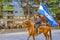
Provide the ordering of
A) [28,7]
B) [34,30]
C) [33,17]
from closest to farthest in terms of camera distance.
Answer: [34,30] → [33,17] → [28,7]

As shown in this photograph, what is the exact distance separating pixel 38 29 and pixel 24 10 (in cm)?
534

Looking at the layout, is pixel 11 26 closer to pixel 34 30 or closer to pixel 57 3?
pixel 57 3

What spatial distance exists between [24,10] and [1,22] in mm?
976

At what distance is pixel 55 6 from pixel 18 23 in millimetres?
1648

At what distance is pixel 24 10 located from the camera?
340 inches

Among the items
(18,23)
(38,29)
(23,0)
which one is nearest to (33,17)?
(18,23)

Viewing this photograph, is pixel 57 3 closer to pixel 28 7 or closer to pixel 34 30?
pixel 28 7

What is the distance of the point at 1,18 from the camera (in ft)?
27.9

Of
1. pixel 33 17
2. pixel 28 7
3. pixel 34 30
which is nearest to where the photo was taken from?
pixel 34 30

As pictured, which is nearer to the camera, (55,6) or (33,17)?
(33,17)

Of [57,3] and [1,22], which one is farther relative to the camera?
[57,3]

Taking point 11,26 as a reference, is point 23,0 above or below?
above

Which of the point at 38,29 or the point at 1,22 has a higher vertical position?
the point at 38,29

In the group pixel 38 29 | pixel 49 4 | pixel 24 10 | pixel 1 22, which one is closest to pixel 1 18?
pixel 1 22
